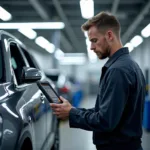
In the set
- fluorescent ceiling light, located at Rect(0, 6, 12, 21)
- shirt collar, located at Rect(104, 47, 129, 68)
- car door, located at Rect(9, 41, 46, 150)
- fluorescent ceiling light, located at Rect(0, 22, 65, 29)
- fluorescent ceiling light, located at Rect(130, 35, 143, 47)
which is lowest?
car door, located at Rect(9, 41, 46, 150)

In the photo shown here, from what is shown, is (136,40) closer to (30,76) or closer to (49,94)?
(30,76)

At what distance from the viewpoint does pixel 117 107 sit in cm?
190

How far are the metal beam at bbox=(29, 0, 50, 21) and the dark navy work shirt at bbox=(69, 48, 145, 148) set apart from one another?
838 cm

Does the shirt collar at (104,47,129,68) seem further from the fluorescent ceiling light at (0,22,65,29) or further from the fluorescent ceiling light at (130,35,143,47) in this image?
the fluorescent ceiling light at (130,35,143,47)

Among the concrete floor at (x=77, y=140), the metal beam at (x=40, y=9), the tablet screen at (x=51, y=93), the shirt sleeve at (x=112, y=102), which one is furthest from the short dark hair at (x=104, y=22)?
the metal beam at (x=40, y=9)

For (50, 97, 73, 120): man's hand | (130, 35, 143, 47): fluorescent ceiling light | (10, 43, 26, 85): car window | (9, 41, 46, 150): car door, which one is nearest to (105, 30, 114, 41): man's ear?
(50, 97, 73, 120): man's hand

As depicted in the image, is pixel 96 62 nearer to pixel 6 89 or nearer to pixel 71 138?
pixel 71 138

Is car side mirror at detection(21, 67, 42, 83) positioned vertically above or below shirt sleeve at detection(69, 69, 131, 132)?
above

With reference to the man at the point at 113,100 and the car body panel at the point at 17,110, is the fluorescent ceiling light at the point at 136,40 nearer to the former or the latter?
the car body panel at the point at 17,110

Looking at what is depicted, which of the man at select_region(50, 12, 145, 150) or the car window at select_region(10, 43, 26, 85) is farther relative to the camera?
the car window at select_region(10, 43, 26, 85)

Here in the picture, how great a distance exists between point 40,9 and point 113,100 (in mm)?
9410

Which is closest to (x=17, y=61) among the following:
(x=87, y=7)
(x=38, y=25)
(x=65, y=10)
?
(x=87, y=7)

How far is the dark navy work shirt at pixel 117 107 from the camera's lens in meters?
1.90

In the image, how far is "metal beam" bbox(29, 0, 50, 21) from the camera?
33.6ft
